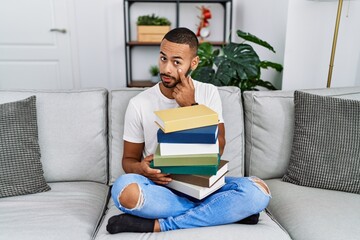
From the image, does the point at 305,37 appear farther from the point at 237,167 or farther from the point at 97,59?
the point at 97,59

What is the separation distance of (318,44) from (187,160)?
156 centimetres

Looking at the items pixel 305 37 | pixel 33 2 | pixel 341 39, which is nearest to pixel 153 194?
pixel 305 37

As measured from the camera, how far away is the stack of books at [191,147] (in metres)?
1.08

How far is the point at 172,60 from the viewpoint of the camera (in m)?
1.29

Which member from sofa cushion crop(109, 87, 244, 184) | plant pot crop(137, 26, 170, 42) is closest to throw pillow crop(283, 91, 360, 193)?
sofa cushion crop(109, 87, 244, 184)

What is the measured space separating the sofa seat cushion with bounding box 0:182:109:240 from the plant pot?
2077 mm

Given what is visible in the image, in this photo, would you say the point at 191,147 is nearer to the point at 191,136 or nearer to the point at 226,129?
the point at 191,136

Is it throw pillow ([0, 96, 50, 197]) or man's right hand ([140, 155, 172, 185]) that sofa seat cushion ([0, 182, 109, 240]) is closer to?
A: throw pillow ([0, 96, 50, 197])

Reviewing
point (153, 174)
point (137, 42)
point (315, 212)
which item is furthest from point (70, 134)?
point (137, 42)

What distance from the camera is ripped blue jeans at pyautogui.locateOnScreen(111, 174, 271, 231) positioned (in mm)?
1153

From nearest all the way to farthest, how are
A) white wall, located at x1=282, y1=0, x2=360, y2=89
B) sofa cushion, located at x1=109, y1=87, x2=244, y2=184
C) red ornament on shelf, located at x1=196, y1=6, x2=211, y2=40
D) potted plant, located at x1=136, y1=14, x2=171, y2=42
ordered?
sofa cushion, located at x1=109, y1=87, x2=244, y2=184, white wall, located at x1=282, y1=0, x2=360, y2=89, potted plant, located at x1=136, y1=14, x2=171, y2=42, red ornament on shelf, located at x1=196, y1=6, x2=211, y2=40

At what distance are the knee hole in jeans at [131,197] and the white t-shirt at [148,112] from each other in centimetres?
28

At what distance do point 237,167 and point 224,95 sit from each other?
0.34 metres

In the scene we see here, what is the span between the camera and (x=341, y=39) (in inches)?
86.7
